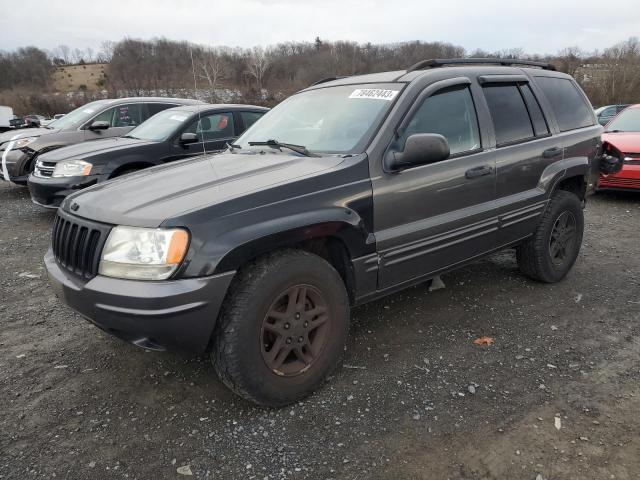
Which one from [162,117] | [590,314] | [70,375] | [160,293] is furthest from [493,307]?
[162,117]

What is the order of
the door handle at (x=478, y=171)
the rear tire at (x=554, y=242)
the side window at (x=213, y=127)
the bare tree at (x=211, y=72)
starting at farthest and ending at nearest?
1. the bare tree at (x=211, y=72)
2. the side window at (x=213, y=127)
3. the rear tire at (x=554, y=242)
4. the door handle at (x=478, y=171)

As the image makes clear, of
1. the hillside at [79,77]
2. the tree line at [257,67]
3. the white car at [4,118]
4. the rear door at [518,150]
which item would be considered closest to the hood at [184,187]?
the rear door at [518,150]

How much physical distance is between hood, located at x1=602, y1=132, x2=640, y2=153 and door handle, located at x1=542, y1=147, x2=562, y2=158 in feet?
12.8

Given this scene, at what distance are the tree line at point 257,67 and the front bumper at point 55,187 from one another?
116 ft

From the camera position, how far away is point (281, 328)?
8.21ft

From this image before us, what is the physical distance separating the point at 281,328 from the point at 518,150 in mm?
2392

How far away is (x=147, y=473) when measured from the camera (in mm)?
2180

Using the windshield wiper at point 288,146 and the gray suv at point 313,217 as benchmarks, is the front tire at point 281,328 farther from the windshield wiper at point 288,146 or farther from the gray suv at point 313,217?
the windshield wiper at point 288,146

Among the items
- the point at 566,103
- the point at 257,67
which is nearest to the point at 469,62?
the point at 566,103

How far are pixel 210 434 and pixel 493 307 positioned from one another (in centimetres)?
249

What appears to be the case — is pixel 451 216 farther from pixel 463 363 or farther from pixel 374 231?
pixel 463 363

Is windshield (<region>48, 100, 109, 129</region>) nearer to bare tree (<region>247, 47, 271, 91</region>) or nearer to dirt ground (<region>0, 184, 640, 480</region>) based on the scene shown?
dirt ground (<region>0, 184, 640, 480</region>)

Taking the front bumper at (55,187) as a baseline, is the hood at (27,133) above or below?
above

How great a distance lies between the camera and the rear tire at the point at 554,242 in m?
4.07
